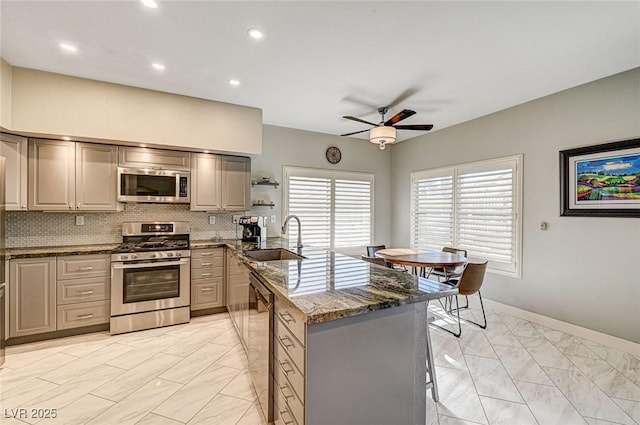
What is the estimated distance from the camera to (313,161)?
492 centimetres

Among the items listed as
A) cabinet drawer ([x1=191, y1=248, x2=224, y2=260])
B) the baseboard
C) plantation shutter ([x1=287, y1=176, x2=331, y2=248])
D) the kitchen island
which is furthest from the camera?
plantation shutter ([x1=287, y1=176, x2=331, y2=248])

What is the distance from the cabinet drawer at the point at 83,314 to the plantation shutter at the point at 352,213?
11.3 feet

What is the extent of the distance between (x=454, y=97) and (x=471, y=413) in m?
3.26

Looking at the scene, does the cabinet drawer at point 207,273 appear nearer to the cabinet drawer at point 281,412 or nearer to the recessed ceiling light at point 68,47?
the cabinet drawer at point 281,412

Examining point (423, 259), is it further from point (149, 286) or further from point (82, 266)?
point (82, 266)

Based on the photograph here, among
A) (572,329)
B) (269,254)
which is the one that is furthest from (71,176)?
(572,329)

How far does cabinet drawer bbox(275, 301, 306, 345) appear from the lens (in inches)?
49.7

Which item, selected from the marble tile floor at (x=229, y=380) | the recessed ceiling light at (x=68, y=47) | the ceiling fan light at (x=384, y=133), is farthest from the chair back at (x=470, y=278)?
the recessed ceiling light at (x=68, y=47)

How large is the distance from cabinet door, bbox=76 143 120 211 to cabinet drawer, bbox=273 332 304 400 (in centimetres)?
292

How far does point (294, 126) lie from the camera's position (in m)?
4.65

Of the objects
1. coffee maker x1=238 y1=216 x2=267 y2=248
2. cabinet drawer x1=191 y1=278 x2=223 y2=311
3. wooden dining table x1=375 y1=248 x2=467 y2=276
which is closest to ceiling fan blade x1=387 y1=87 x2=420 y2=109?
wooden dining table x1=375 y1=248 x2=467 y2=276

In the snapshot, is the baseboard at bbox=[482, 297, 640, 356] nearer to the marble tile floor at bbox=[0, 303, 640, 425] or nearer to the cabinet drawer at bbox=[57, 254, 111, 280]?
the marble tile floor at bbox=[0, 303, 640, 425]

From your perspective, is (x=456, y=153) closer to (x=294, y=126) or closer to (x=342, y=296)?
(x=294, y=126)

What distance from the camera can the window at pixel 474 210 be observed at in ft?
12.3
